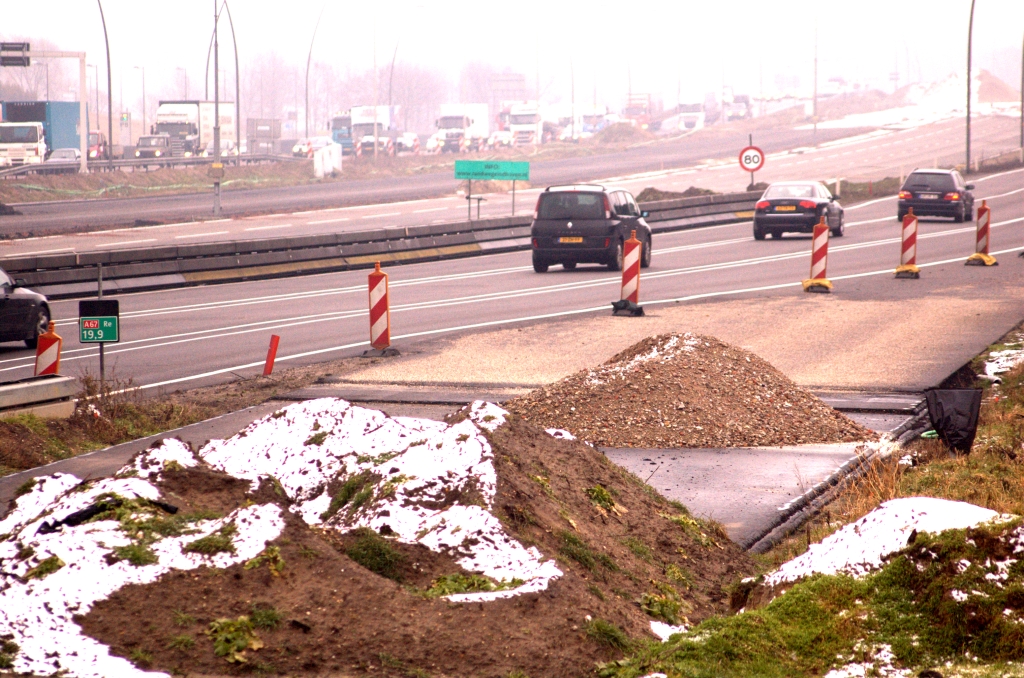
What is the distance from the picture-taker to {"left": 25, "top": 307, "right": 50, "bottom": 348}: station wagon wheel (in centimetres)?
1736

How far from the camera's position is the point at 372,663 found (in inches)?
179

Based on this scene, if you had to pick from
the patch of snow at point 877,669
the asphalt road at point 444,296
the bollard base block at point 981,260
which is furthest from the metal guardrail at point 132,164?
the patch of snow at point 877,669

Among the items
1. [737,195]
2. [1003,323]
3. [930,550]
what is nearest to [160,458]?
[930,550]

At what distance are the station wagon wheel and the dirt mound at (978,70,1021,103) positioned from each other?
380 feet

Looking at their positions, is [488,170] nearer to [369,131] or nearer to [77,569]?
[77,569]

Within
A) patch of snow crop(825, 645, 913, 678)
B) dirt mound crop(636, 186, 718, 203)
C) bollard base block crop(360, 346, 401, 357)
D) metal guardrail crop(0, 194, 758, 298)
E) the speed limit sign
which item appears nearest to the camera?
patch of snow crop(825, 645, 913, 678)

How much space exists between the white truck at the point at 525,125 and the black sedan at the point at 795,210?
6118 cm

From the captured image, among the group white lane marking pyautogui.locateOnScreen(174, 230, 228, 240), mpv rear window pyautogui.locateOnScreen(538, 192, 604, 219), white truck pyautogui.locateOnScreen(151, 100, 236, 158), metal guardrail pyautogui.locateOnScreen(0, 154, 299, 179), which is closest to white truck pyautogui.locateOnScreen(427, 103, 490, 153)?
metal guardrail pyautogui.locateOnScreen(0, 154, 299, 179)

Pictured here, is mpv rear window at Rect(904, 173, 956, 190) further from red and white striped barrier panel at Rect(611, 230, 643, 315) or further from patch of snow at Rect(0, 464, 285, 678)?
patch of snow at Rect(0, 464, 285, 678)

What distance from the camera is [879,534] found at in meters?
4.69

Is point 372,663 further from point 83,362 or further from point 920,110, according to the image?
point 920,110

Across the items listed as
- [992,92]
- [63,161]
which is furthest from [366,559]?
[992,92]

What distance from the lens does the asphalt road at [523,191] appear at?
36.9m

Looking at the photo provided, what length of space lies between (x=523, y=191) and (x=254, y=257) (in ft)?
102
